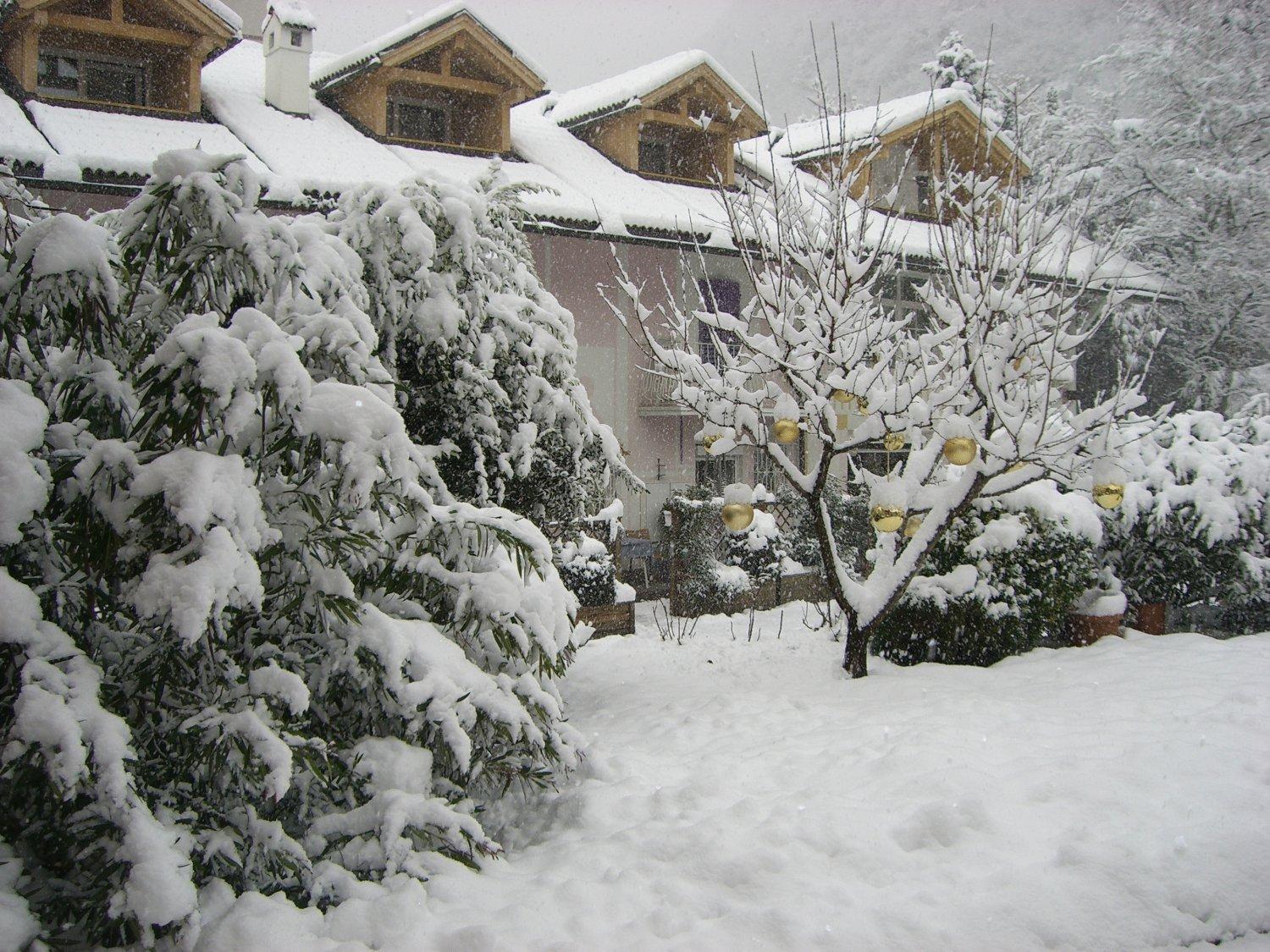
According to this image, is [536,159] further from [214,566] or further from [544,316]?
[214,566]

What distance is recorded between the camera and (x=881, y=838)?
3.44 meters

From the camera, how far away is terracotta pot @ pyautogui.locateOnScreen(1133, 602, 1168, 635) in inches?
326

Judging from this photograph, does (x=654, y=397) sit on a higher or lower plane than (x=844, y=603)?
higher

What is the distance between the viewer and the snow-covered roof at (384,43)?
12164mm

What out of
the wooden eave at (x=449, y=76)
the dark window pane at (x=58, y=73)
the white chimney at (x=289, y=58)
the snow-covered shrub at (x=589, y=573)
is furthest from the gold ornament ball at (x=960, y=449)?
the dark window pane at (x=58, y=73)

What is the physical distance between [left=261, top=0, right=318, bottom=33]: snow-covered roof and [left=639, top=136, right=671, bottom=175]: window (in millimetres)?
5493

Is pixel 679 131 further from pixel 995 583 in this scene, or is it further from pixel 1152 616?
pixel 995 583

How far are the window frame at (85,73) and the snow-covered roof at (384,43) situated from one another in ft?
8.31

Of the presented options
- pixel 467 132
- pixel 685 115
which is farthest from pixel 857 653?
pixel 685 115

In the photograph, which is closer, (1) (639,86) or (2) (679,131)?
(1) (639,86)

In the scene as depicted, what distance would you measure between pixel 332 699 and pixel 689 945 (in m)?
1.65

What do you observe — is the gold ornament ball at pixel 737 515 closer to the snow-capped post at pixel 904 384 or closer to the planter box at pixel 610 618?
the snow-capped post at pixel 904 384

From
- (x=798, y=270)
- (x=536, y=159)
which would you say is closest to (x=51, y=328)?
(x=798, y=270)

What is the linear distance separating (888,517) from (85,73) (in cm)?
1114
